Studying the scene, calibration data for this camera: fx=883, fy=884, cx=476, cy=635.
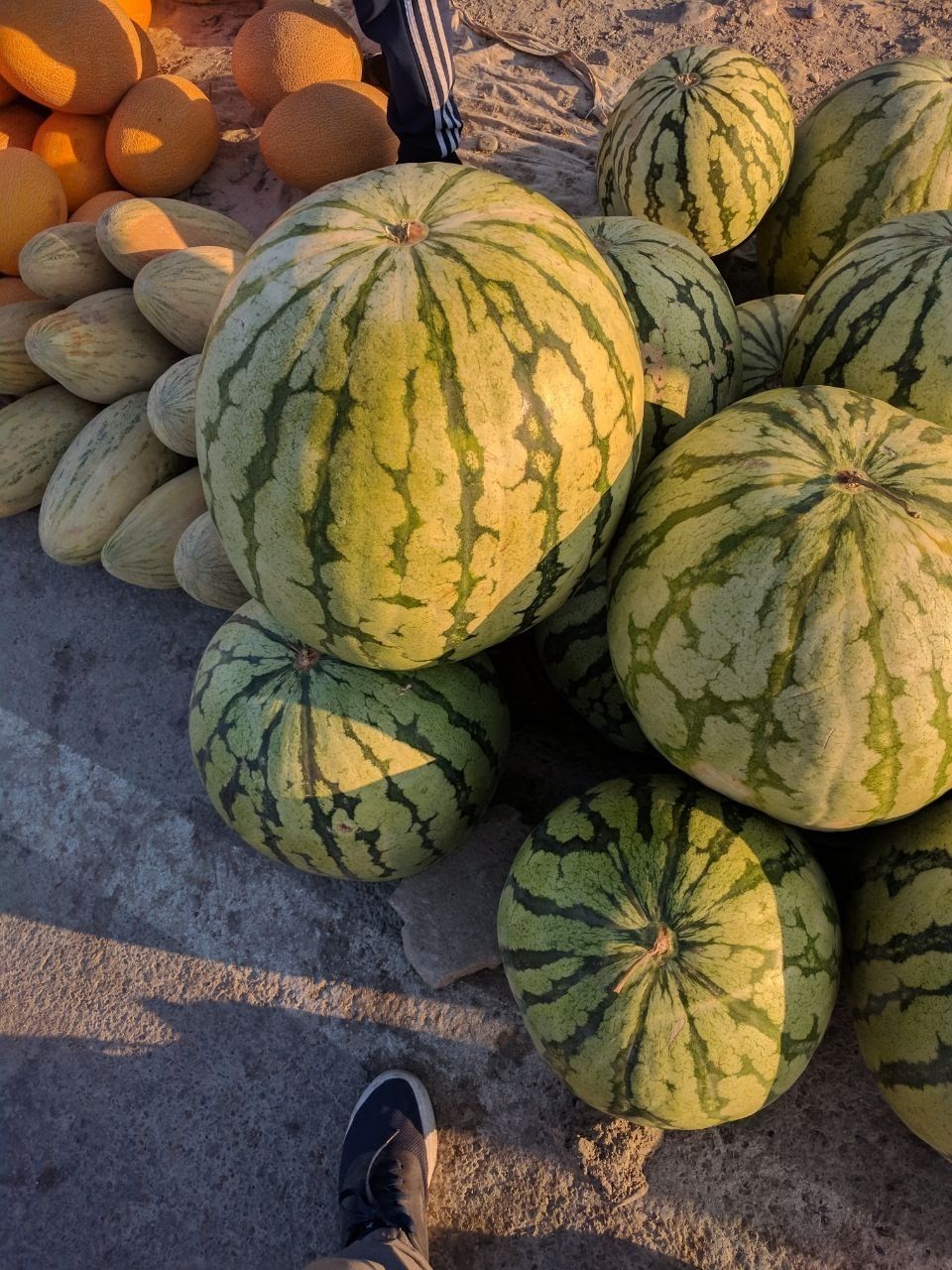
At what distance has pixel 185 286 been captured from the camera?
2.71m

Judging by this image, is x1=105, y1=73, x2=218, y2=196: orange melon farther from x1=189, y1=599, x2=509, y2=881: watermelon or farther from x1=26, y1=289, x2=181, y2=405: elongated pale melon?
x1=189, y1=599, x2=509, y2=881: watermelon

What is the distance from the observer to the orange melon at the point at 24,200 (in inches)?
133

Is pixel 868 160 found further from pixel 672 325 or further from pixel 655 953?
pixel 655 953

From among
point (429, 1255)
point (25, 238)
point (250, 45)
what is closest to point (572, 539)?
point (429, 1255)

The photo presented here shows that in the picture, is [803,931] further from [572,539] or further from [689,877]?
[572,539]

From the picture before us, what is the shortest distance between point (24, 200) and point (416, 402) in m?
2.92

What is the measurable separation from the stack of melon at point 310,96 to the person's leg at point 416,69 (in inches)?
6.5

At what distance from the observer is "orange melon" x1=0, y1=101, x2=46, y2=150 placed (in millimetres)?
3883

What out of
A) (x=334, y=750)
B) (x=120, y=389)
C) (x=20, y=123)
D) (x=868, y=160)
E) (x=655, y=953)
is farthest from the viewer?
(x=20, y=123)

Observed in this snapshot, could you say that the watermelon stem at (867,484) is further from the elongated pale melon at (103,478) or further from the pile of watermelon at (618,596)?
the elongated pale melon at (103,478)

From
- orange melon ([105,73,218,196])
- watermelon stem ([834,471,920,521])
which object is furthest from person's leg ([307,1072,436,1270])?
orange melon ([105,73,218,196])

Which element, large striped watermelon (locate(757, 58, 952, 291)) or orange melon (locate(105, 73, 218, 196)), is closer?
large striped watermelon (locate(757, 58, 952, 291))

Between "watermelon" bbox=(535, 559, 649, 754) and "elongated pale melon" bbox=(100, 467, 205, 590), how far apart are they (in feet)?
4.03

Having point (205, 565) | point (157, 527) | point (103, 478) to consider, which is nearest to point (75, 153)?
point (103, 478)
